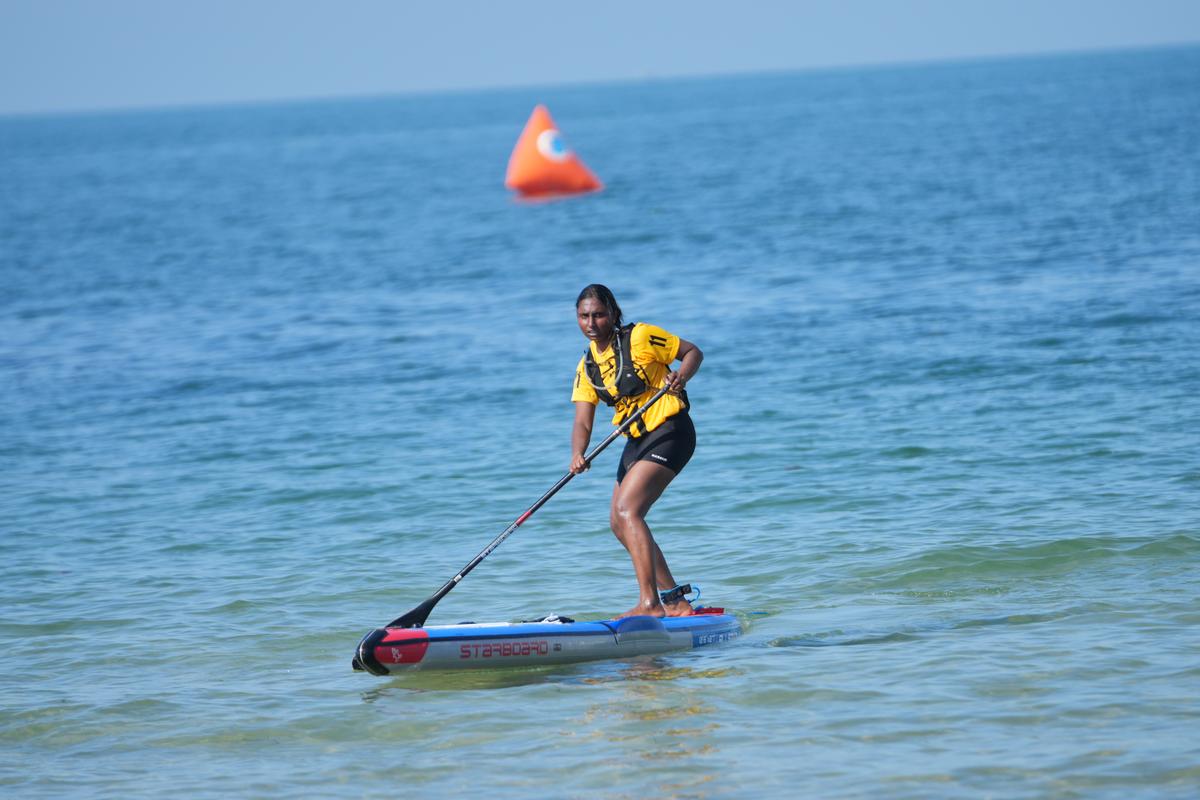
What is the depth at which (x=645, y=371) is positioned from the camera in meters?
8.41

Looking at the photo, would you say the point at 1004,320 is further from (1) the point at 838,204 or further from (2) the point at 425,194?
(2) the point at 425,194

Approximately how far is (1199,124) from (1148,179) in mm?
24126

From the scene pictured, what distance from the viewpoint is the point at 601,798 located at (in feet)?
21.5

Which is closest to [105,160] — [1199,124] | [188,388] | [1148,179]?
[1199,124]

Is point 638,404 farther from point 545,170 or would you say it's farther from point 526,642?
point 545,170

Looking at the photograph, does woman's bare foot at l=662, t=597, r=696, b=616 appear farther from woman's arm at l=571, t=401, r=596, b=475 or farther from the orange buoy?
the orange buoy

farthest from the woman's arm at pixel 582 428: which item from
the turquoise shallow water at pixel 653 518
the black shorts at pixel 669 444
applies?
the turquoise shallow water at pixel 653 518

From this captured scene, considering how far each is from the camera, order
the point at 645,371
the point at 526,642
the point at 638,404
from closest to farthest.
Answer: the point at 526,642 < the point at 645,371 < the point at 638,404

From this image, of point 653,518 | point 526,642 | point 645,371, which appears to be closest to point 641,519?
point 645,371

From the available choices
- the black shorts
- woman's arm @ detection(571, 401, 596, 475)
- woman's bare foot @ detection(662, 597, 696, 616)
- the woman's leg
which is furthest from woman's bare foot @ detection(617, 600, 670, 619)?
woman's arm @ detection(571, 401, 596, 475)

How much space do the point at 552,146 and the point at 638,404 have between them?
1665 inches

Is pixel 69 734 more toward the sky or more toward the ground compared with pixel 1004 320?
more toward the ground

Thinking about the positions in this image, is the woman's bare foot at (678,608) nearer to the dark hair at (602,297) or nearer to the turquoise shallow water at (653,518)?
the turquoise shallow water at (653,518)

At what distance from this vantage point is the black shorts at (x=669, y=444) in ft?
27.8
